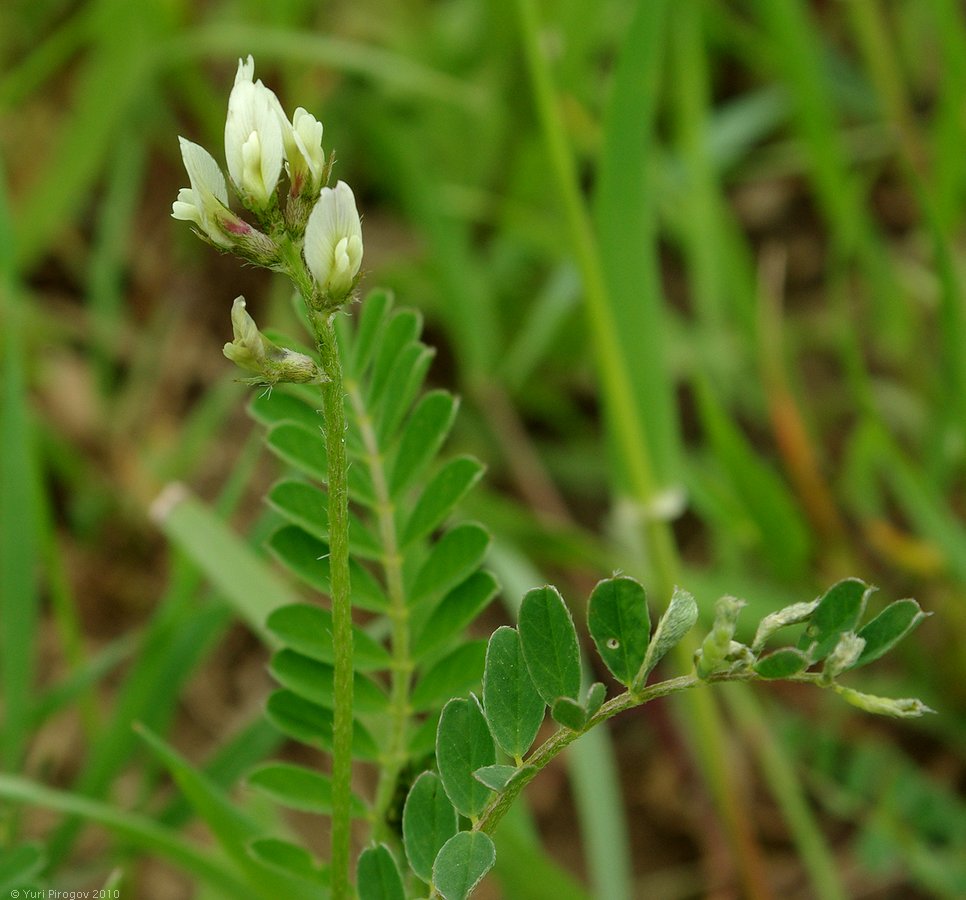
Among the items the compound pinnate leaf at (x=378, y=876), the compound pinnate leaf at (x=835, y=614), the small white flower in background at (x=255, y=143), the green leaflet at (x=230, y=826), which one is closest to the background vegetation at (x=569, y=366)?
the green leaflet at (x=230, y=826)

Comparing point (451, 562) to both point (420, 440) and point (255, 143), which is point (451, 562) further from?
point (255, 143)

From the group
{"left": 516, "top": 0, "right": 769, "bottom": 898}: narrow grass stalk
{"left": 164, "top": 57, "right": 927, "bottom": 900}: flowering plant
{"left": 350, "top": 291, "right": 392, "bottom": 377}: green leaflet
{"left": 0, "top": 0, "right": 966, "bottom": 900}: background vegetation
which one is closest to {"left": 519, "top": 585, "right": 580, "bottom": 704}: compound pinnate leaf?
{"left": 164, "top": 57, "right": 927, "bottom": 900}: flowering plant

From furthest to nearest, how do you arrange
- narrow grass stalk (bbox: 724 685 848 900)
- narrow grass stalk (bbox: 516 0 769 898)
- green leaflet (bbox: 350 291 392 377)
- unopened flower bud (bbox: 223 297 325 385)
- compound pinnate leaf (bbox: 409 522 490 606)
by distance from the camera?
narrow grass stalk (bbox: 724 685 848 900) < narrow grass stalk (bbox: 516 0 769 898) < green leaflet (bbox: 350 291 392 377) < compound pinnate leaf (bbox: 409 522 490 606) < unopened flower bud (bbox: 223 297 325 385)

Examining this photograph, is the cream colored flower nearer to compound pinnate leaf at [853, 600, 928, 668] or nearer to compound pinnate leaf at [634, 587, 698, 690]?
compound pinnate leaf at [634, 587, 698, 690]

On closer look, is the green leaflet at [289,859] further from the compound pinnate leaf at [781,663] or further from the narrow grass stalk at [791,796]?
the narrow grass stalk at [791,796]

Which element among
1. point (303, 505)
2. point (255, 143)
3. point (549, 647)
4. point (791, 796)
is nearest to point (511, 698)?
point (549, 647)

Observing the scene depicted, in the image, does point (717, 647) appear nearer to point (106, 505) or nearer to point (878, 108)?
point (106, 505)

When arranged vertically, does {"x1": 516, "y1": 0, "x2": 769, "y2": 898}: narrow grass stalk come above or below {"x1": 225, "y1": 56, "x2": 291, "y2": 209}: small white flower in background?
below
